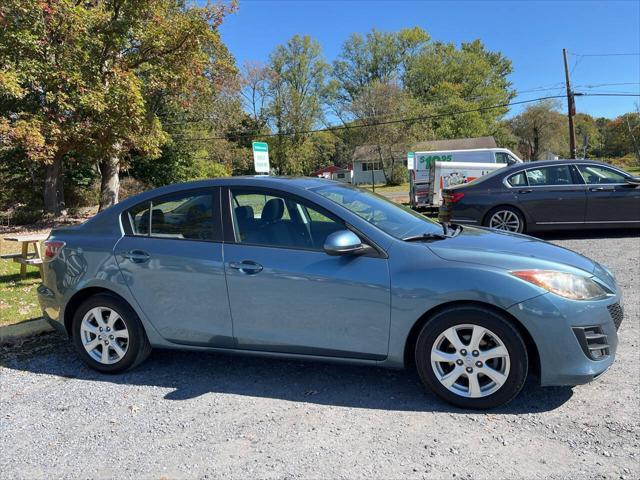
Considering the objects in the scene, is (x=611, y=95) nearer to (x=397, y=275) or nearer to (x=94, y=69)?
(x=94, y=69)

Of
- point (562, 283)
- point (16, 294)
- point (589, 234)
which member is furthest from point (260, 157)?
point (562, 283)

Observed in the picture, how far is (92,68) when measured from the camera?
16.5 metres

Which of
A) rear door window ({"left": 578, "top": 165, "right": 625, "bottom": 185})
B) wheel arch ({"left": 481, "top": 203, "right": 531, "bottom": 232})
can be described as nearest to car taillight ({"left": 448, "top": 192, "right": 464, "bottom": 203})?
wheel arch ({"left": 481, "top": 203, "right": 531, "bottom": 232})

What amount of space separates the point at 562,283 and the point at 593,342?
41 cm

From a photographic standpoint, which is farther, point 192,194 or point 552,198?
point 552,198

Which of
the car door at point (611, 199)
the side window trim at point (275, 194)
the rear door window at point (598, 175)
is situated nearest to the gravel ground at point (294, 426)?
the side window trim at point (275, 194)

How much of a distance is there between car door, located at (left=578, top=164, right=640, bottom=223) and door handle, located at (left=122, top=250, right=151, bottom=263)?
27.6 feet

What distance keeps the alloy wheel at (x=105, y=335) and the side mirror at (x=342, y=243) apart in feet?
6.12

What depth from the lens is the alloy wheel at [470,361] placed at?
10.2 feet

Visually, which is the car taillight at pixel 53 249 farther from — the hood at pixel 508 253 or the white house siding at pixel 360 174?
the white house siding at pixel 360 174

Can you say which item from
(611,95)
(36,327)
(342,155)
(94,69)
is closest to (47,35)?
(94,69)

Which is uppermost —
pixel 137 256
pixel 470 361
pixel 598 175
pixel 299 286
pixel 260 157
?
pixel 260 157

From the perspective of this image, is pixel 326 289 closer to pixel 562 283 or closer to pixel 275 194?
pixel 275 194

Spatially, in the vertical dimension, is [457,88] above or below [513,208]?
above
